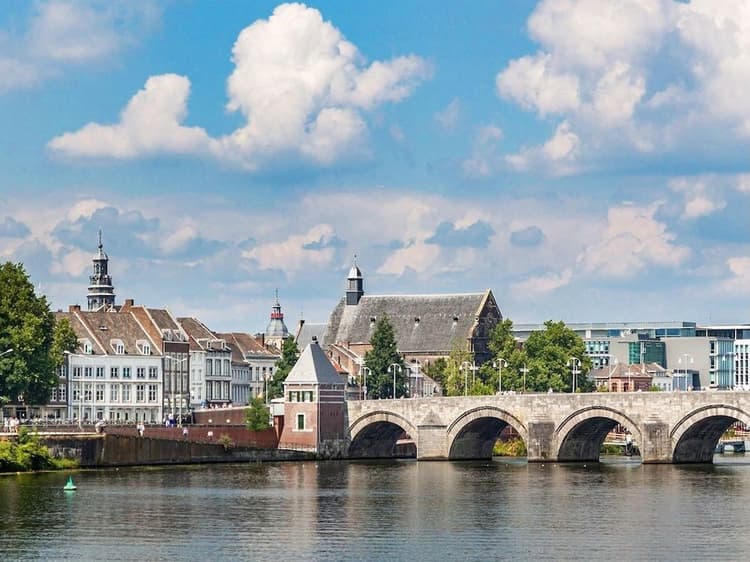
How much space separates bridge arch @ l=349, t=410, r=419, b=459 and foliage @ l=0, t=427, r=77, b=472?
34.3m

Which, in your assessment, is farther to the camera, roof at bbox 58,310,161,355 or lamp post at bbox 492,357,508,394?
lamp post at bbox 492,357,508,394

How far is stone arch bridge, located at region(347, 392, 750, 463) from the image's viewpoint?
4980 inches

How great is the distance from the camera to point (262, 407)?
141m

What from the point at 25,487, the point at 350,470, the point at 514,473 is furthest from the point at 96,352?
the point at 25,487

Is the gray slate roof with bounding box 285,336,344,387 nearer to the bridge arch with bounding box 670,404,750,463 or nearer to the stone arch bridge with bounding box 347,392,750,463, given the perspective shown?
the stone arch bridge with bounding box 347,392,750,463

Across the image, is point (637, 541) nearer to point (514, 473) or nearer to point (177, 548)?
point (177, 548)

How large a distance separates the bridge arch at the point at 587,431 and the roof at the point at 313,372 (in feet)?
66.3

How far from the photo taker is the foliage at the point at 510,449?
15750 cm

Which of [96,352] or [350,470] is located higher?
[96,352]

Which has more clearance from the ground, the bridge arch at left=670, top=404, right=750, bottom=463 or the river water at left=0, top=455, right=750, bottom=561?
the bridge arch at left=670, top=404, right=750, bottom=463

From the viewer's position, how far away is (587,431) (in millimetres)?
135625

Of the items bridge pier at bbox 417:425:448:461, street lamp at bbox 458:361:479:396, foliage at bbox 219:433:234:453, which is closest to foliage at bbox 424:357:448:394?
street lamp at bbox 458:361:479:396

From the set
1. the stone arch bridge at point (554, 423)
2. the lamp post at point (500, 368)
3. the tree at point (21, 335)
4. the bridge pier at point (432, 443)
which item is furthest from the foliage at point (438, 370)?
the tree at point (21, 335)

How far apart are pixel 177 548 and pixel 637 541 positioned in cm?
1872
